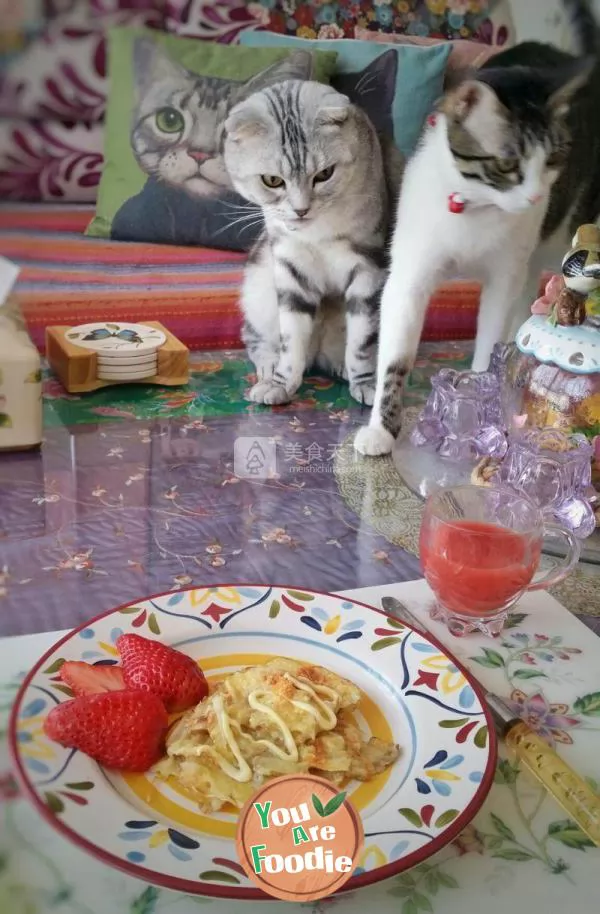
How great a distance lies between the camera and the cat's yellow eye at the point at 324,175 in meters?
1.18

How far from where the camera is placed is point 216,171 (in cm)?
145

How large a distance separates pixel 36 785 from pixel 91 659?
118 mm

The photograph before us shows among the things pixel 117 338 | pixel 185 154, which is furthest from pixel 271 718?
pixel 185 154

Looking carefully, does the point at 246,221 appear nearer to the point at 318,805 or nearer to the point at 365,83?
the point at 365,83

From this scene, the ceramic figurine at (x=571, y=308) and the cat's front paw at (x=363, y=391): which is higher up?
the ceramic figurine at (x=571, y=308)

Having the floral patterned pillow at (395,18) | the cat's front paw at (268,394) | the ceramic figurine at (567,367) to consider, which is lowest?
the cat's front paw at (268,394)

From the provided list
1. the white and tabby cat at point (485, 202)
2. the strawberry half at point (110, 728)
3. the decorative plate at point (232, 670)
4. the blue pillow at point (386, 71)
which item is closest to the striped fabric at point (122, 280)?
the white and tabby cat at point (485, 202)

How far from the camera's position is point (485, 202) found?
42.9 inches

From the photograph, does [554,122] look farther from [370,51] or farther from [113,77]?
[113,77]

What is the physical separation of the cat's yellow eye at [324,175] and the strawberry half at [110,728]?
0.89 meters

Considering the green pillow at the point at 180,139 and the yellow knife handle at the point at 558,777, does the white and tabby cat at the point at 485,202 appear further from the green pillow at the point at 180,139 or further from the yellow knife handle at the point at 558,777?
the yellow knife handle at the point at 558,777

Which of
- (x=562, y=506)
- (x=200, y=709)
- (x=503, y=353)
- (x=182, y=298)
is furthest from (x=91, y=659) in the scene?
(x=182, y=298)

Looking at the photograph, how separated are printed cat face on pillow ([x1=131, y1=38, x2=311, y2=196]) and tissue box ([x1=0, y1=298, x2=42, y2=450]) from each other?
1.92 feet

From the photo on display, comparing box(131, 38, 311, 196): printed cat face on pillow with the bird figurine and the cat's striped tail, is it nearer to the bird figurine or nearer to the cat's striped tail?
the cat's striped tail
